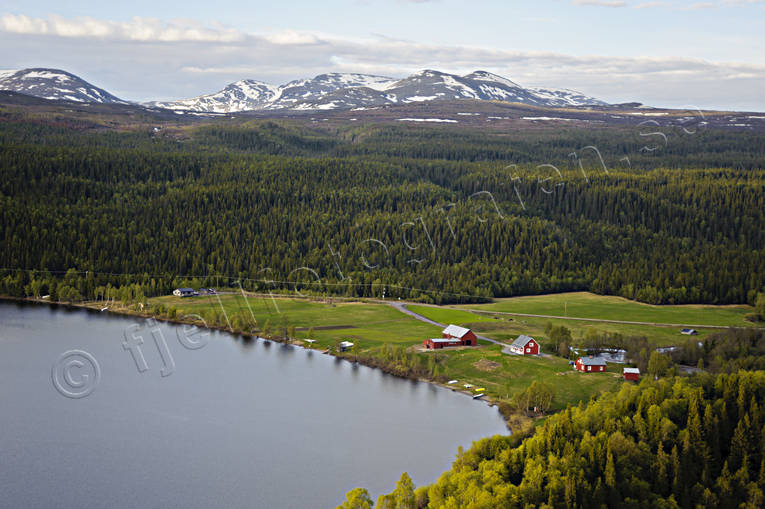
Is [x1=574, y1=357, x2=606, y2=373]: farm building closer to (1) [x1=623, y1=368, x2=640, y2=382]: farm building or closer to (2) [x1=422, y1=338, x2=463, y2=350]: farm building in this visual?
(1) [x1=623, y1=368, x2=640, y2=382]: farm building

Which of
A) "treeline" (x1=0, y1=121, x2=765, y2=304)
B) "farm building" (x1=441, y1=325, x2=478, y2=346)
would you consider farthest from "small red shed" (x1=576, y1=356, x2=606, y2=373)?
"treeline" (x1=0, y1=121, x2=765, y2=304)

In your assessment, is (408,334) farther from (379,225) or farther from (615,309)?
(379,225)

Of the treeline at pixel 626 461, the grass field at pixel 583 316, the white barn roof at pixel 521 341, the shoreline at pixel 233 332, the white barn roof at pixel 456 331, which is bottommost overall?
the shoreline at pixel 233 332

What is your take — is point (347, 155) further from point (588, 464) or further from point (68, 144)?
point (588, 464)

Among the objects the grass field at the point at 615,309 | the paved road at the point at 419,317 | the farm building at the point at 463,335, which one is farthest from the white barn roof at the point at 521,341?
the grass field at the point at 615,309

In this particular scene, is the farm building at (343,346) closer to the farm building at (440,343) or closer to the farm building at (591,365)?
the farm building at (440,343)

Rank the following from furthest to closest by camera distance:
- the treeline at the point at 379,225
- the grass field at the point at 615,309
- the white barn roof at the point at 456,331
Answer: the treeline at the point at 379,225
the grass field at the point at 615,309
the white barn roof at the point at 456,331

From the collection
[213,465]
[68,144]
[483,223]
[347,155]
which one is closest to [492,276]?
[483,223]
